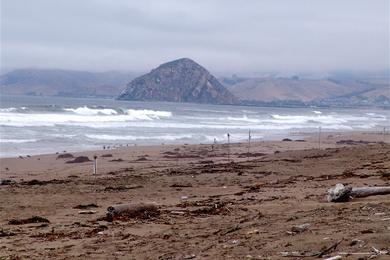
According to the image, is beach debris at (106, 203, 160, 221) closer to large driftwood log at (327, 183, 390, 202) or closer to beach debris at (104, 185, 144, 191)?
large driftwood log at (327, 183, 390, 202)

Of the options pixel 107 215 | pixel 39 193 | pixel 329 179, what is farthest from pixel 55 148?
pixel 107 215

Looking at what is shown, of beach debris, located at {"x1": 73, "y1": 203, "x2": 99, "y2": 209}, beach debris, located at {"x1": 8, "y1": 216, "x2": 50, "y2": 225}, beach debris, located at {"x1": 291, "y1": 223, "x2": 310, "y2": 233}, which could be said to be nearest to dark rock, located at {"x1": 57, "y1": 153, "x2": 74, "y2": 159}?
beach debris, located at {"x1": 73, "y1": 203, "x2": 99, "y2": 209}

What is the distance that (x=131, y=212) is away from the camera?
10.7 metres

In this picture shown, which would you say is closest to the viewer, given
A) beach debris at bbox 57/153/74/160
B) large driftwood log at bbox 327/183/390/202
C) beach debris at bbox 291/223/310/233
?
beach debris at bbox 291/223/310/233

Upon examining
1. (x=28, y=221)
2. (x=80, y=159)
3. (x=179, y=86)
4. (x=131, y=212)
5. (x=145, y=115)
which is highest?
(x=179, y=86)

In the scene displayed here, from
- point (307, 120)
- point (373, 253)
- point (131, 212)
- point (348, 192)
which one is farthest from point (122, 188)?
point (307, 120)

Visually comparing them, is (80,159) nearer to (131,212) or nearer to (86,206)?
(86,206)

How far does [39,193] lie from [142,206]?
4266 millimetres

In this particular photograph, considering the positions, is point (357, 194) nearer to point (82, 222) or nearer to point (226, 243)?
point (226, 243)

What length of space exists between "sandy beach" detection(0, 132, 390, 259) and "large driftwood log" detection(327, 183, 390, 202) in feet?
0.60

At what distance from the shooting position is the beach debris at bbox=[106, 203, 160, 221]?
1046 centimetres

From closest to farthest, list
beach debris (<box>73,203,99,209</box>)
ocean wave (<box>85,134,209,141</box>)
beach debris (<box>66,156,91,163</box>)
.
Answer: beach debris (<box>73,203,99,209</box>)
beach debris (<box>66,156,91,163</box>)
ocean wave (<box>85,134,209,141</box>)

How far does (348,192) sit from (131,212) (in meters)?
3.85

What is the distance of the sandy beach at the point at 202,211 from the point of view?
7.23 metres
